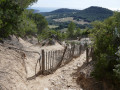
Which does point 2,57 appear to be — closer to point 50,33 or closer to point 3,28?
point 3,28

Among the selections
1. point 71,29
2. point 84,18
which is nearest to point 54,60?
point 71,29

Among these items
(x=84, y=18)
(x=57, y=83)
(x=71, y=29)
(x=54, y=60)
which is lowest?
(x=71, y=29)

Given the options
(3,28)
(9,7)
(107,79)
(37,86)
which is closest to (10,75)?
(37,86)

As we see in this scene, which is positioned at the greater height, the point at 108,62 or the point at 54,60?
the point at 108,62

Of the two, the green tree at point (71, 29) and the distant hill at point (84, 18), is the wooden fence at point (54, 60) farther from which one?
the distant hill at point (84, 18)

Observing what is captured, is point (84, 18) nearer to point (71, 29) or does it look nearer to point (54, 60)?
point (71, 29)

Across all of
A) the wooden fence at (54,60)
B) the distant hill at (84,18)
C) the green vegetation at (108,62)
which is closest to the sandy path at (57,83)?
the wooden fence at (54,60)

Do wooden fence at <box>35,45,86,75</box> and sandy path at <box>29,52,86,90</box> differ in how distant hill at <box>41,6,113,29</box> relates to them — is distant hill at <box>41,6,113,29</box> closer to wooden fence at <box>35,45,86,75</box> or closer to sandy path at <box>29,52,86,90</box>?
wooden fence at <box>35,45,86,75</box>

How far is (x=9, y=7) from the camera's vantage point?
32.9 ft

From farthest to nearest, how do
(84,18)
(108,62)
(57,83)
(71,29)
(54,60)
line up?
(84,18), (71,29), (54,60), (57,83), (108,62)

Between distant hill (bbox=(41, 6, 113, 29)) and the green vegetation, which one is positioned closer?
the green vegetation

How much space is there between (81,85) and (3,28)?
23.0 feet

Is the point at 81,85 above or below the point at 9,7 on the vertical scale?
below

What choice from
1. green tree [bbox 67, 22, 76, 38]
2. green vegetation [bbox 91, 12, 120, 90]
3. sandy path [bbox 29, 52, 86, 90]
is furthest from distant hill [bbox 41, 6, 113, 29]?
green vegetation [bbox 91, 12, 120, 90]
